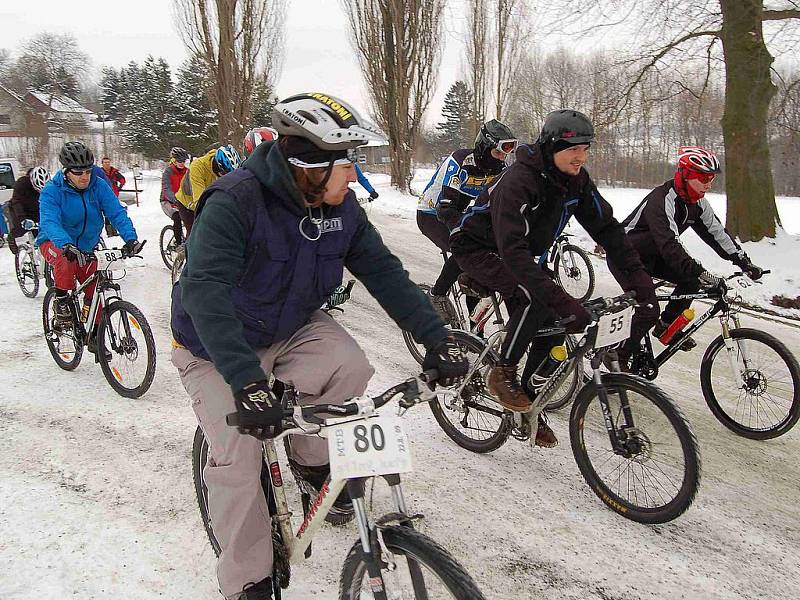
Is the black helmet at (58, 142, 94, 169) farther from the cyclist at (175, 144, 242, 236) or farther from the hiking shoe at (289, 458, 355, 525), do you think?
the hiking shoe at (289, 458, 355, 525)

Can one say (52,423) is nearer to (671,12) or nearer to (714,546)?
(714,546)

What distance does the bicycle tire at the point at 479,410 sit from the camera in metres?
4.02

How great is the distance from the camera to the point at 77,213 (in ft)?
17.5

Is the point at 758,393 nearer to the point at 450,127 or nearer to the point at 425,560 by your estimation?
the point at 425,560

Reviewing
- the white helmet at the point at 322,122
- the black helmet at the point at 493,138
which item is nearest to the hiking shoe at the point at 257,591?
the white helmet at the point at 322,122

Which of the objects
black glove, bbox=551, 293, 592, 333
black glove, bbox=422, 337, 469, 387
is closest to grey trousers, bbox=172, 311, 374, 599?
black glove, bbox=422, 337, 469, 387

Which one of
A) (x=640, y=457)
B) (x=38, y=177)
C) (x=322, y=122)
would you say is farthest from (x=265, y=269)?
(x=38, y=177)

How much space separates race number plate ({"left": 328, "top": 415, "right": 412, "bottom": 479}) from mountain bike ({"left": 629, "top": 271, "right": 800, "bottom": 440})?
3.34 meters

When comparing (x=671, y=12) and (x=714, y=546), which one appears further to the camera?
(x=671, y=12)

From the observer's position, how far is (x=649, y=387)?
3.22 m

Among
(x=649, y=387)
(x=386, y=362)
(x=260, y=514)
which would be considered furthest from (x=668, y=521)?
(x=386, y=362)

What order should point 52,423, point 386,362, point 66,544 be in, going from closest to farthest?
point 66,544, point 52,423, point 386,362

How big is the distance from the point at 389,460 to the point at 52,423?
3.70 m

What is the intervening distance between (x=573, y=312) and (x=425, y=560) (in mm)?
1858
